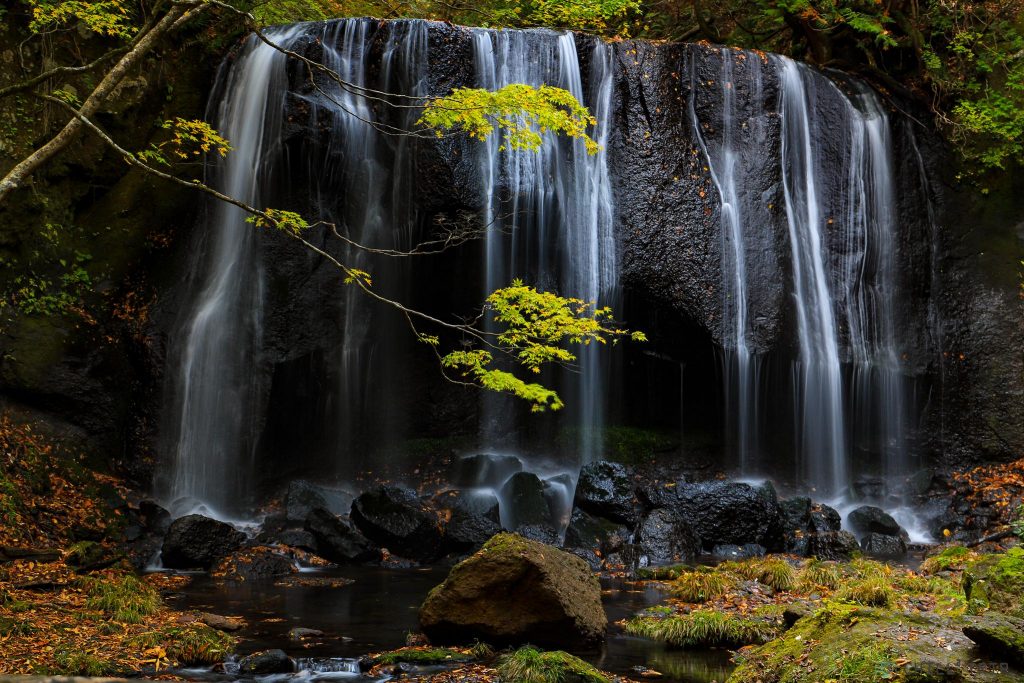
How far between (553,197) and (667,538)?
6.10 m

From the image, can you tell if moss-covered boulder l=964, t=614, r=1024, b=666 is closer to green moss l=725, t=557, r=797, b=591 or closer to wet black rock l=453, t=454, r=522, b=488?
green moss l=725, t=557, r=797, b=591

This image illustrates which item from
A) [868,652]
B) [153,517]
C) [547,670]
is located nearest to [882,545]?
[547,670]

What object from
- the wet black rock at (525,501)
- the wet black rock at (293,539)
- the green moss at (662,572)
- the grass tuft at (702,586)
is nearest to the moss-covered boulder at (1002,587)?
the grass tuft at (702,586)

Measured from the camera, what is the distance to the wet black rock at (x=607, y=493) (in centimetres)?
1249

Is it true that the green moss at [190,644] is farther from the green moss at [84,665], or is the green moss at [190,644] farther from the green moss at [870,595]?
the green moss at [870,595]

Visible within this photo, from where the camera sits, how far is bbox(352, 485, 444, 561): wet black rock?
11.9 m

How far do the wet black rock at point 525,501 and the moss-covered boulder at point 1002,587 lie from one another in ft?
25.2

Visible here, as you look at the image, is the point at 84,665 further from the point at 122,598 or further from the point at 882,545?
the point at 882,545

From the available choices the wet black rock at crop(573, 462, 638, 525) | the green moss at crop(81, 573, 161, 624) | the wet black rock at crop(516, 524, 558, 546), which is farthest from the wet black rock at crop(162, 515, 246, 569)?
the wet black rock at crop(573, 462, 638, 525)

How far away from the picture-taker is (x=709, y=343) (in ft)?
48.3

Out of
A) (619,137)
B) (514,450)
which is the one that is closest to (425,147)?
(619,137)

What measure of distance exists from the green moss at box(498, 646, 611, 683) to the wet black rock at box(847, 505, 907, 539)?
8.36 m

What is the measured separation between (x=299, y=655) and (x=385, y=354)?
28.9ft

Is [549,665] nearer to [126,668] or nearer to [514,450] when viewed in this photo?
[126,668]
